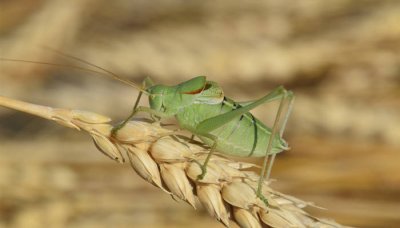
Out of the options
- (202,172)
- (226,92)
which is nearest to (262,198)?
(202,172)

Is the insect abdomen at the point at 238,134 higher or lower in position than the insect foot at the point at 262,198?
higher

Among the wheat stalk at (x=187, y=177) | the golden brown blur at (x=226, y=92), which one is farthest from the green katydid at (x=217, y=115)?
the golden brown blur at (x=226, y=92)

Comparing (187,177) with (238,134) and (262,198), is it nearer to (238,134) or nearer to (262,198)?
(262,198)

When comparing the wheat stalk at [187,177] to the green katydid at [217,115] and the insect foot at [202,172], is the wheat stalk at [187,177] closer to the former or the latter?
the insect foot at [202,172]

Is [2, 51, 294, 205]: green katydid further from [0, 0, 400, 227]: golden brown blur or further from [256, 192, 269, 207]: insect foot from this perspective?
[0, 0, 400, 227]: golden brown blur

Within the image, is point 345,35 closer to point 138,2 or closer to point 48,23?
point 48,23

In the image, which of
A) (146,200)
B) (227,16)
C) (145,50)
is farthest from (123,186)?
(227,16)
